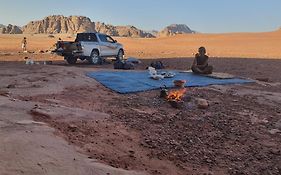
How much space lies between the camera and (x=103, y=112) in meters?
8.15

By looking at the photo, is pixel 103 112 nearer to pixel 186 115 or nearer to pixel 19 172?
pixel 186 115

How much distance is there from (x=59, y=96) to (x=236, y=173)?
4654 millimetres

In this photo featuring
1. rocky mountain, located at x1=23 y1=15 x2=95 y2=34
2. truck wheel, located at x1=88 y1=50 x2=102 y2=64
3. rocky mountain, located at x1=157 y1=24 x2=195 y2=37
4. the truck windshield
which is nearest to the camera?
truck wheel, located at x1=88 y1=50 x2=102 y2=64

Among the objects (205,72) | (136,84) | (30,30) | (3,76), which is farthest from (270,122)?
(30,30)

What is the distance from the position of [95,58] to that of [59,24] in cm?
10232

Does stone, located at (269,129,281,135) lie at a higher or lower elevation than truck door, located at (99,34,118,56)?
lower

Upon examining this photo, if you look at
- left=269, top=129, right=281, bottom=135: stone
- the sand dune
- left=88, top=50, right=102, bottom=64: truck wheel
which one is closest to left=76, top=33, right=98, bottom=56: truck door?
left=88, top=50, right=102, bottom=64: truck wheel

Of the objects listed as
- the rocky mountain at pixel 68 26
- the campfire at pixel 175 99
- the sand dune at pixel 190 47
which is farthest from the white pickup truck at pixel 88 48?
the rocky mountain at pixel 68 26

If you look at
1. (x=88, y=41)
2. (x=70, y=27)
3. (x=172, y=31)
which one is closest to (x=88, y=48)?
(x=88, y=41)

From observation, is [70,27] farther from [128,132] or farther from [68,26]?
[128,132]

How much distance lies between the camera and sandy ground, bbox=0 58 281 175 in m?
4.98

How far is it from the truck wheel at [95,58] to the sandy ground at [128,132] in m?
9.87

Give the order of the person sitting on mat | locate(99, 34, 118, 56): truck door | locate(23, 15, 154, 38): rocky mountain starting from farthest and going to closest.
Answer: locate(23, 15, 154, 38): rocky mountain → locate(99, 34, 118, 56): truck door → the person sitting on mat

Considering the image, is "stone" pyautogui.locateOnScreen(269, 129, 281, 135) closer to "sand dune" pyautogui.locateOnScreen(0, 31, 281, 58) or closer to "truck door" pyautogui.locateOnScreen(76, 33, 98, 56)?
"truck door" pyautogui.locateOnScreen(76, 33, 98, 56)
